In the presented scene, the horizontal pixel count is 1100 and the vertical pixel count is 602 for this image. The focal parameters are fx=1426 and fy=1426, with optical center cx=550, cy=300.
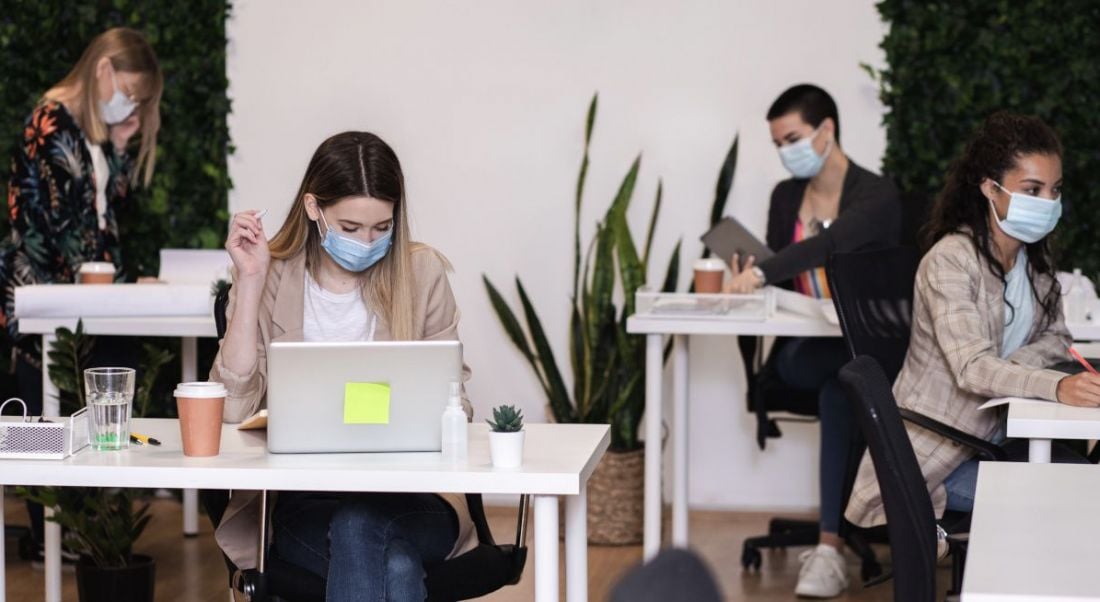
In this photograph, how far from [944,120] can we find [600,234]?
1275mm

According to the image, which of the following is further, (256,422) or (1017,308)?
(1017,308)

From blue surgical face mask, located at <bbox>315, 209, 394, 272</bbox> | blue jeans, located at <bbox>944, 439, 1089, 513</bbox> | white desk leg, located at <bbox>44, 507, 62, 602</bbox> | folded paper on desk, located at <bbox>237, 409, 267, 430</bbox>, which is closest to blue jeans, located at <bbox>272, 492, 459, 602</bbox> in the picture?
folded paper on desk, located at <bbox>237, 409, 267, 430</bbox>

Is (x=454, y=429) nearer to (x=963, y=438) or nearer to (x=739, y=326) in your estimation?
(x=963, y=438)

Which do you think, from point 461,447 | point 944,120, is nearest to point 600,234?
→ point 944,120

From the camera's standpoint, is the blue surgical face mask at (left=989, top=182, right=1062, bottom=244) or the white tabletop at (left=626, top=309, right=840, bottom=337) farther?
the white tabletop at (left=626, top=309, right=840, bottom=337)

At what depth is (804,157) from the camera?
177 inches

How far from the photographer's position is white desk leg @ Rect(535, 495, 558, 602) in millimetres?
2262

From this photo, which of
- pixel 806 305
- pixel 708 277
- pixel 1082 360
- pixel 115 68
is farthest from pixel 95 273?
pixel 1082 360

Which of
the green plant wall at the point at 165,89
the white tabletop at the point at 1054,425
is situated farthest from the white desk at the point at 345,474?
the green plant wall at the point at 165,89

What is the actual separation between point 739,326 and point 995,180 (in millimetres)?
974

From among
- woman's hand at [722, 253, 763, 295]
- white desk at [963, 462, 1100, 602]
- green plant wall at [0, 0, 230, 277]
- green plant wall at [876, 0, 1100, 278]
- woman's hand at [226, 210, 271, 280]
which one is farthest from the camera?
green plant wall at [0, 0, 230, 277]

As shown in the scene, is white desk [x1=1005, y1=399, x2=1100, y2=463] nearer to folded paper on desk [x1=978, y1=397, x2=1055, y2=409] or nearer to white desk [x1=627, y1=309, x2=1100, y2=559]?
folded paper on desk [x1=978, y1=397, x2=1055, y2=409]

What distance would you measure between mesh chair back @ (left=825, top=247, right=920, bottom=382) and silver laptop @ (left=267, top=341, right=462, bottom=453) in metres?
1.29

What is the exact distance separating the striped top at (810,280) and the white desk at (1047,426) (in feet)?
5.84
